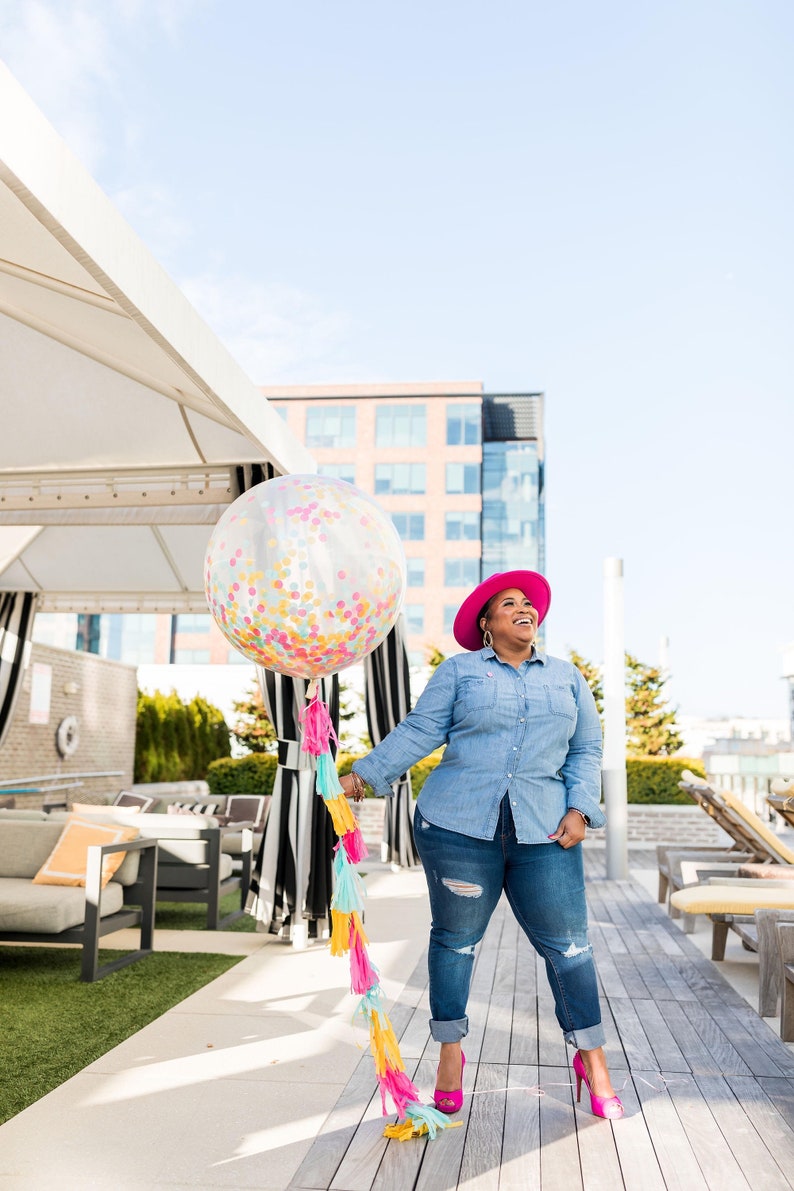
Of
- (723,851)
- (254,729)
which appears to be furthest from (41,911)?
(254,729)

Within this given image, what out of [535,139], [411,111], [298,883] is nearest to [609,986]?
[298,883]

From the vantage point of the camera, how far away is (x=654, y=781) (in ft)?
45.0

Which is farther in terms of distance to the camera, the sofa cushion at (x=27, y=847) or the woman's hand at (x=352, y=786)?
the sofa cushion at (x=27, y=847)

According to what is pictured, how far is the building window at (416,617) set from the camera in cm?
3972

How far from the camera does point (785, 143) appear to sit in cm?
2605

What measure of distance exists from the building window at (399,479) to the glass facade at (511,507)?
536cm

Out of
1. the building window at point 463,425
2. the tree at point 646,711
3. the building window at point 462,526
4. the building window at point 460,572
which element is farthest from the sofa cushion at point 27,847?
the building window at point 463,425

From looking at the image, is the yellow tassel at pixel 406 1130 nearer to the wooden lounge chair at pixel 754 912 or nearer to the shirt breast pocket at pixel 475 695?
the shirt breast pocket at pixel 475 695

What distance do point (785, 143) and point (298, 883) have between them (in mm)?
26230

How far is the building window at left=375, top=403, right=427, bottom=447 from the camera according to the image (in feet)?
135

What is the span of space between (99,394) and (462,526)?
34535 mm

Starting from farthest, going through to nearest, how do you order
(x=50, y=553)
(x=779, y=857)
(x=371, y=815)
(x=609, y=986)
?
(x=371, y=815), (x=50, y=553), (x=779, y=857), (x=609, y=986)

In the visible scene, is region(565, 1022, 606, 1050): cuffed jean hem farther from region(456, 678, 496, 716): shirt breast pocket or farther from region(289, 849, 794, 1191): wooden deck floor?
region(456, 678, 496, 716): shirt breast pocket

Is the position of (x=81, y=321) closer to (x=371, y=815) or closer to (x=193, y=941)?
(x=193, y=941)
